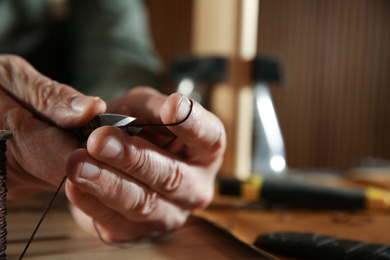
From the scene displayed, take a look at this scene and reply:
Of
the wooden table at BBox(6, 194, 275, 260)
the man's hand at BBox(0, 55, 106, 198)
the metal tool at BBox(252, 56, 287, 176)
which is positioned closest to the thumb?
the man's hand at BBox(0, 55, 106, 198)

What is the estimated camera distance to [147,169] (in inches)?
12.0

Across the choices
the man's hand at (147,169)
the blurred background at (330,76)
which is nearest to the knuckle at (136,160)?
the man's hand at (147,169)

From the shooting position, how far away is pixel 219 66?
68cm

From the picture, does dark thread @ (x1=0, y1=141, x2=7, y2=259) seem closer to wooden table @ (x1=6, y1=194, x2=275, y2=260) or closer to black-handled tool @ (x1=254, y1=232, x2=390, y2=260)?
wooden table @ (x1=6, y1=194, x2=275, y2=260)

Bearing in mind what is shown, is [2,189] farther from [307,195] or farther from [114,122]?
[307,195]

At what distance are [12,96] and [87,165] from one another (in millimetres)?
114

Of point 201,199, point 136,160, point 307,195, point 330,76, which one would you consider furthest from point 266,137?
point 330,76

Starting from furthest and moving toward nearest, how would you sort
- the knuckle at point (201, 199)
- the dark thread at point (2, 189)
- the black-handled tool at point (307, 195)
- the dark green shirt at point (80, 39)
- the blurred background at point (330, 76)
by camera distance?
the blurred background at point (330, 76) → the dark green shirt at point (80, 39) → the black-handled tool at point (307, 195) → the knuckle at point (201, 199) → the dark thread at point (2, 189)

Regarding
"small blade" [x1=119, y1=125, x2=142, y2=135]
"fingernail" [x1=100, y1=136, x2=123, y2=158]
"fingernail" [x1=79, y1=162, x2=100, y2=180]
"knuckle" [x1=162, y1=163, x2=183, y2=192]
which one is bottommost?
"knuckle" [x1=162, y1=163, x2=183, y2=192]

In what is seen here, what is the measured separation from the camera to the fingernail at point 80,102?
0.28m

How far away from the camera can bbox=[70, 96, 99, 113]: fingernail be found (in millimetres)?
284

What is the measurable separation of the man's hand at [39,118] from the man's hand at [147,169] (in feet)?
0.10

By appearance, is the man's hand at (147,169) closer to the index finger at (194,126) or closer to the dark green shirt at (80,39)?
the index finger at (194,126)

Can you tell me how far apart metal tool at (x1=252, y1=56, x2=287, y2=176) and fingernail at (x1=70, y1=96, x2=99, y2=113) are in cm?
47
